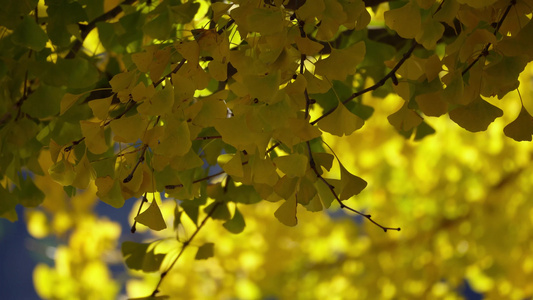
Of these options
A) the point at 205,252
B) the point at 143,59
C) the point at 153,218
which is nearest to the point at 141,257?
the point at 205,252

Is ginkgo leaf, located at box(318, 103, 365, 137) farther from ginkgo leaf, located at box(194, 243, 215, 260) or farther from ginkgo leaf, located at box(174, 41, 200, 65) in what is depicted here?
ginkgo leaf, located at box(194, 243, 215, 260)

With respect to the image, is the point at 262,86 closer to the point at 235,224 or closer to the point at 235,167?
the point at 235,167

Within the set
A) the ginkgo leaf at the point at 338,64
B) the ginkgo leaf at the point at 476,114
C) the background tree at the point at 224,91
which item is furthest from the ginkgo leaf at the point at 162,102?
the ginkgo leaf at the point at 476,114

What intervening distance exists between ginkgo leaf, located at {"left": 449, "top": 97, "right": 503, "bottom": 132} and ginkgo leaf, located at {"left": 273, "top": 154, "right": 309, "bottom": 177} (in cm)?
12

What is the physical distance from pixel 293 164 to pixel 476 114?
0.48ft

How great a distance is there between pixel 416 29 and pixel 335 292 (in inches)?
63.6

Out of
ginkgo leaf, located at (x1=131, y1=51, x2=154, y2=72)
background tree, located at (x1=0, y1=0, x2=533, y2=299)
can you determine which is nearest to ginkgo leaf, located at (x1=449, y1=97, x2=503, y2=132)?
background tree, located at (x1=0, y1=0, x2=533, y2=299)

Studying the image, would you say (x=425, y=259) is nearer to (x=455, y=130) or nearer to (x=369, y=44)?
(x=455, y=130)

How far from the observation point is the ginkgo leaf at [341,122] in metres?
0.43

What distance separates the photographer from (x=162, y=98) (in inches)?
15.0

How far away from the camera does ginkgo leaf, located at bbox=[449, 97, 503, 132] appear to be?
1.37 feet

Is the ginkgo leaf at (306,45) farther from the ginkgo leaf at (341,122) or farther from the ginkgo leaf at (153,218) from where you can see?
the ginkgo leaf at (153,218)

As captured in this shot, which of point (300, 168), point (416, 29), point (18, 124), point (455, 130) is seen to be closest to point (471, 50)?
point (416, 29)

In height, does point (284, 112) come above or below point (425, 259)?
above
